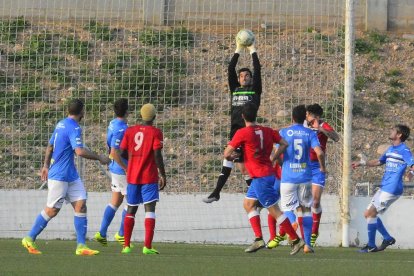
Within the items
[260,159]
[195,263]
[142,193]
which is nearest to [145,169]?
[142,193]

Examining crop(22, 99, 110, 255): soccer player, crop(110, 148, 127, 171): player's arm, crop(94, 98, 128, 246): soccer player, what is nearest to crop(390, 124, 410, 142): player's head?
crop(94, 98, 128, 246): soccer player

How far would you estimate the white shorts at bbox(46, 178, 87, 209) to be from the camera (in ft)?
48.8

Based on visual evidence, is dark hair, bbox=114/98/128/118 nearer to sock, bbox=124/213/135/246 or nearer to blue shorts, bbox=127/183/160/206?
blue shorts, bbox=127/183/160/206

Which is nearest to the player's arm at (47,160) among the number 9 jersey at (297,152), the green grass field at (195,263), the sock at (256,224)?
the green grass field at (195,263)

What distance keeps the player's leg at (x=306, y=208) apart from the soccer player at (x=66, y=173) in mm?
2912

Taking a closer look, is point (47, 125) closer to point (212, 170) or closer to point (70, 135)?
point (212, 170)

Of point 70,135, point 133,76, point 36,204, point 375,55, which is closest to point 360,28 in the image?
point 375,55

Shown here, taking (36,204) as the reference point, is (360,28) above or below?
above

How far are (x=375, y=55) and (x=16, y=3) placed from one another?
35.2 ft

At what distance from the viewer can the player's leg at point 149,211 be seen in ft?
49.0

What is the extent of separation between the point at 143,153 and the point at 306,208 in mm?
Answer: 2764

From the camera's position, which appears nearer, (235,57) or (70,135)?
(70,135)

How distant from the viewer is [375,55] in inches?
1153

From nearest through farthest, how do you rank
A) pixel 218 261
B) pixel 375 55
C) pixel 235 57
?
pixel 218 261, pixel 235 57, pixel 375 55
